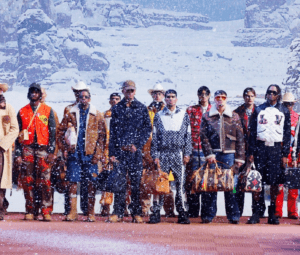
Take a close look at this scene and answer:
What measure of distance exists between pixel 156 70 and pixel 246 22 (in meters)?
2.21

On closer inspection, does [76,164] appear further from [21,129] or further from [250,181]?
[250,181]

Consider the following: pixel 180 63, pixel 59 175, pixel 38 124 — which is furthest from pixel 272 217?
pixel 180 63

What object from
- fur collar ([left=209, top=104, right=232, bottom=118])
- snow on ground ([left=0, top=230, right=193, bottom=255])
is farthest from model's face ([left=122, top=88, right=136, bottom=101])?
snow on ground ([left=0, top=230, right=193, bottom=255])

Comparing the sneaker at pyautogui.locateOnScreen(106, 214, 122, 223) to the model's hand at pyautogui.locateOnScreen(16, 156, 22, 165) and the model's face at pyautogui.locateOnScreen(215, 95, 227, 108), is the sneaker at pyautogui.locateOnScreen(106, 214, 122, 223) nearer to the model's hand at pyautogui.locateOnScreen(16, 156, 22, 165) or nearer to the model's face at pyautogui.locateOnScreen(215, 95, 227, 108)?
the model's hand at pyautogui.locateOnScreen(16, 156, 22, 165)

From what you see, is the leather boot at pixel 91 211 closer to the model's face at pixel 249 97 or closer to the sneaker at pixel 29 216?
the sneaker at pixel 29 216

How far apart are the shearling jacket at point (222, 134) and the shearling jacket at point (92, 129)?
1116mm

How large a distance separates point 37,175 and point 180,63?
7917mm

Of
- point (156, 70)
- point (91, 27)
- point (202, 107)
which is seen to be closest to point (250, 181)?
point (202, 107)

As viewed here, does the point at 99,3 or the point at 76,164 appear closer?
the point at 76,164

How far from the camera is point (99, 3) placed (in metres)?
16.3

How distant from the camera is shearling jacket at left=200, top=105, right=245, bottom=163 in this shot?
7816 millimetres

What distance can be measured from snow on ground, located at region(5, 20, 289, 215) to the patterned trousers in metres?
6.69

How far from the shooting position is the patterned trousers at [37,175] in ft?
26.4

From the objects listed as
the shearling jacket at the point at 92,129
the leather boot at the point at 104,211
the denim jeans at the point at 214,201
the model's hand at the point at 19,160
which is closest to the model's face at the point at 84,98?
the shearling jacket at the point at 92,129
